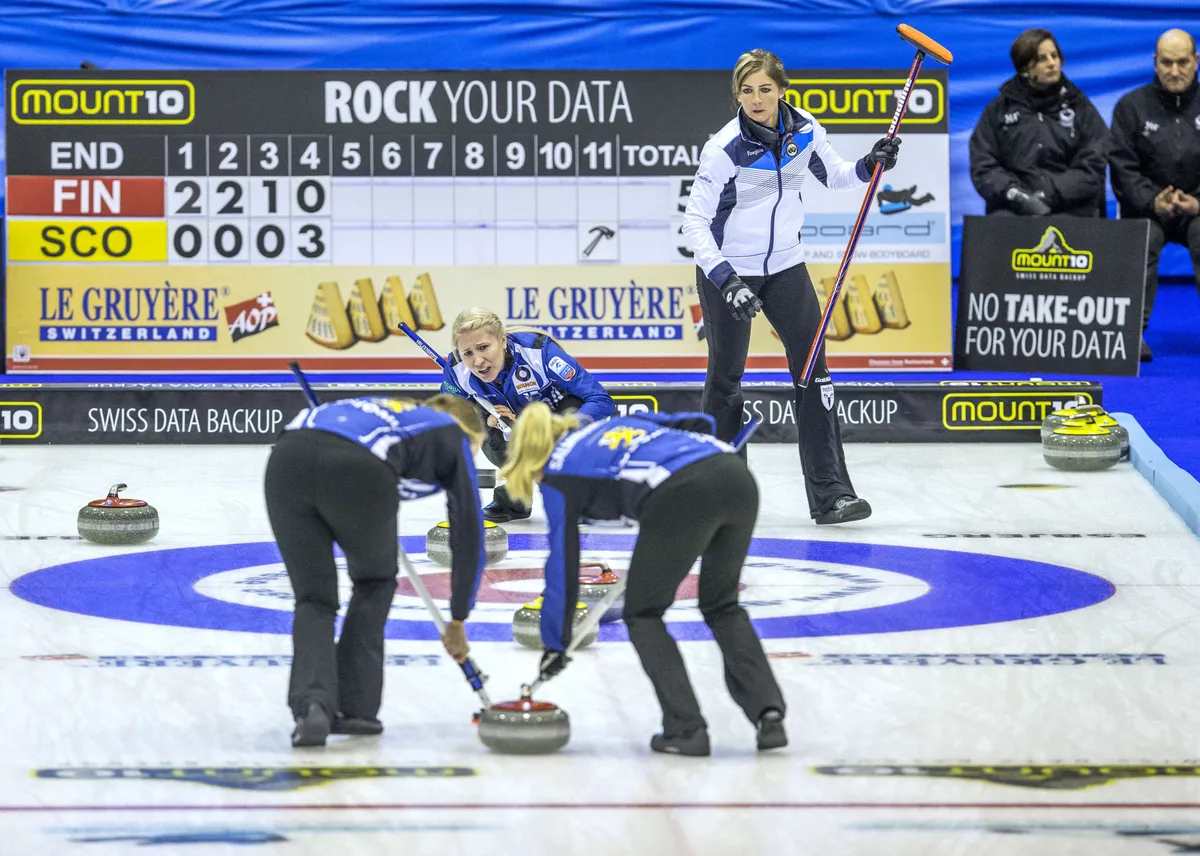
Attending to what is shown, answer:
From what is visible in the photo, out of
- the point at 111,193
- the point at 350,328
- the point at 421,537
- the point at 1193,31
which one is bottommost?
the point at 421,537

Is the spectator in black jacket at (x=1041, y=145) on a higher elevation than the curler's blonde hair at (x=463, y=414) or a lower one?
higher

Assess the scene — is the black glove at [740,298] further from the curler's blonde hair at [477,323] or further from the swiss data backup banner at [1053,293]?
the swiss data backup banner at [1053,293]

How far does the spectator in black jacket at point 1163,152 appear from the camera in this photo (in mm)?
10258

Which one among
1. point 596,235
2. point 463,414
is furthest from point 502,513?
point 463,414

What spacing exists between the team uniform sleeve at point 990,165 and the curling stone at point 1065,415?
6.24 feet

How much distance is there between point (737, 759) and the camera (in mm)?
4133

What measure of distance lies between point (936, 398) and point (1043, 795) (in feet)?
19.1

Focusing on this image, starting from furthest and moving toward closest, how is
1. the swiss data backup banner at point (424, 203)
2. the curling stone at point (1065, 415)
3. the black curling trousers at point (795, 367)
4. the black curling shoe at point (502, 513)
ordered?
1. the swiss data backup banner at point (424, 203)
2. the curling stone at point (1065, 415)
3. the black curling shoe at point (502, 513)
4. the black curling trousers at point (795, 367)

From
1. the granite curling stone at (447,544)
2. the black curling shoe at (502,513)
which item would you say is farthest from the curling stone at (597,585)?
the black curling shoe at (502,513)

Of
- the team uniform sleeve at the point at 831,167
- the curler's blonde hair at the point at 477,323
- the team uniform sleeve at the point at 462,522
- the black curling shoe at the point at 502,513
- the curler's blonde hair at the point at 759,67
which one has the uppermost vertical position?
the curler's blonde hair at the point at 759,67

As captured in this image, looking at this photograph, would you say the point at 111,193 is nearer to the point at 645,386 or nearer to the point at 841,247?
the point at 645,386

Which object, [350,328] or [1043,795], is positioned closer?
[1043,795]

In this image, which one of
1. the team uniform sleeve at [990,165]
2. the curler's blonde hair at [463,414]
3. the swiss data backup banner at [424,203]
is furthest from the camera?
the team uniform sleeve at [990,165]

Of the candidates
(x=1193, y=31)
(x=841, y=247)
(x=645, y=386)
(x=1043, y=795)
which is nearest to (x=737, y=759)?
(x=1043, y=795)
